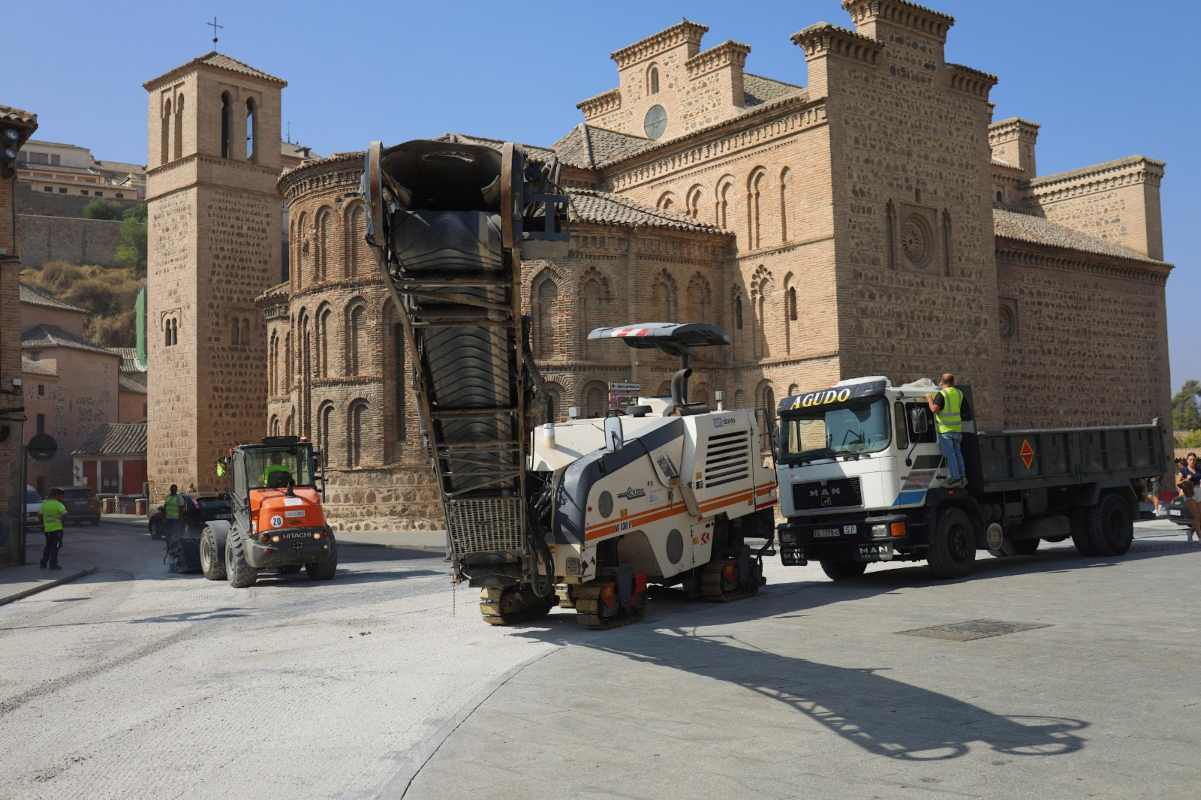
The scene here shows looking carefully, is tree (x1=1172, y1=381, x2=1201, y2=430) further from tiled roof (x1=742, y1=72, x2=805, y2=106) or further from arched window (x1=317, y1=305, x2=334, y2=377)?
arched window (x1=317, y1=305, x2=334, y2=377)

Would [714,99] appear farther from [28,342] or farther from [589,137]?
[28,342]

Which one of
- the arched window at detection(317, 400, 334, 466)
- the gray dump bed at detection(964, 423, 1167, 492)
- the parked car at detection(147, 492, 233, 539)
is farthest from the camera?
the arched window at detection(317, 400, 334, 466)

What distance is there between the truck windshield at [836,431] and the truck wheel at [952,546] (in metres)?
1.36

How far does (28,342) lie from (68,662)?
5453 centimetres

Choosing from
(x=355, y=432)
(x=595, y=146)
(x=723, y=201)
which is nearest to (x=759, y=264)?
(x=723, y=201)

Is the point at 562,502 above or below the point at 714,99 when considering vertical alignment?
below

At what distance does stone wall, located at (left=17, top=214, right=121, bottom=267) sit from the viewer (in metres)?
83.1

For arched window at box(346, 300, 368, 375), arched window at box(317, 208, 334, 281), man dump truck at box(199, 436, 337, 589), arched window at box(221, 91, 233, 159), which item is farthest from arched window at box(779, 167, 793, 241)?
arched window at box(221, 91, 233, 159)

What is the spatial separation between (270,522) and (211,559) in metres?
2.19

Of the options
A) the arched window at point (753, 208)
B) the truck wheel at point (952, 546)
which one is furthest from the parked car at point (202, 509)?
the arched window at point (753, 208)

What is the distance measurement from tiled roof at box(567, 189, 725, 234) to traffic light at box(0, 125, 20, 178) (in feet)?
41.7

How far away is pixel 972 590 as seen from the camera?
12719mm

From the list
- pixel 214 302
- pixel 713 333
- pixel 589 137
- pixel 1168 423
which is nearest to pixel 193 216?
pixel 214 302

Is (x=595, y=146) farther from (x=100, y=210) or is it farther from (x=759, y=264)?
(x=100, y=210)
